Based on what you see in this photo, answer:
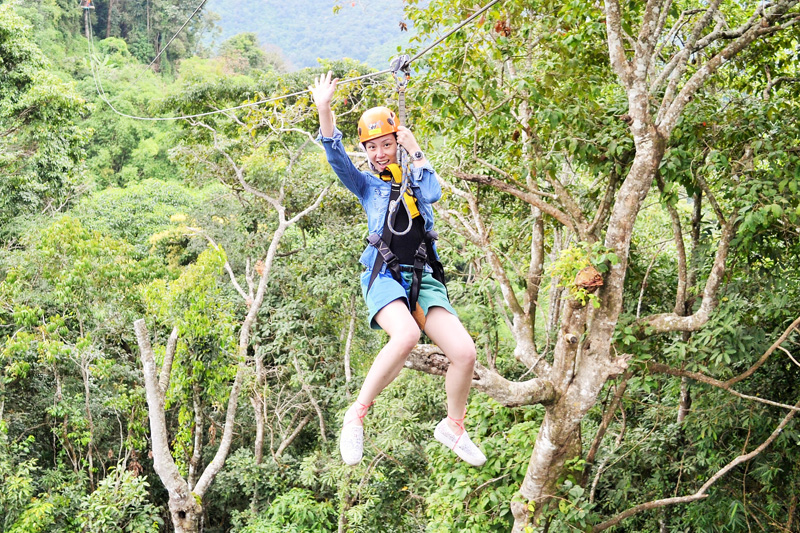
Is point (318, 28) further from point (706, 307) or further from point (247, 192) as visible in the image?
point (706, 307)

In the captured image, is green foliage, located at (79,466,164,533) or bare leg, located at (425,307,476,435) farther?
green foliage, located at (79,466,164,533)

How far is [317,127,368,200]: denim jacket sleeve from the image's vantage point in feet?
7.97

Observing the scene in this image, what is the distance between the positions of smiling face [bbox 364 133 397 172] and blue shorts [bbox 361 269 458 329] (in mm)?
393

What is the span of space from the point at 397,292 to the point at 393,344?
7.3 inches

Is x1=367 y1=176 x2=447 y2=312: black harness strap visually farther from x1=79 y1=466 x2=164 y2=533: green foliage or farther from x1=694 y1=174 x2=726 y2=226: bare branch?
x1=79 y1=466 x2=164 y2=533: green foliage

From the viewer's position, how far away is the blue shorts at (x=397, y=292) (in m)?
2.48

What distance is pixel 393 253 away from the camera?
2.54 m

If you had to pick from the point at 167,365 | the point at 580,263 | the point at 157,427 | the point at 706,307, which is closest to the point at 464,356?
the point at 580,263

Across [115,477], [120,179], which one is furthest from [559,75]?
[120,179]

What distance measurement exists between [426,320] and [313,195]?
6891mm

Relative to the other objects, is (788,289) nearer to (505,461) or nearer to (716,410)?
(716,410)

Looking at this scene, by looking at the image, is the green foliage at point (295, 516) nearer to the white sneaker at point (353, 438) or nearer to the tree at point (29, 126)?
the tree at point (29, 126)

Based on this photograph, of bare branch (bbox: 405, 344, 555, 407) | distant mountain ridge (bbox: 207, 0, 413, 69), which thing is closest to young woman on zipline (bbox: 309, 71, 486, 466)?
bare branch (bbox: 405, 344, 555, 407)

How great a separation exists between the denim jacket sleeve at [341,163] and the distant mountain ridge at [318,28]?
8.63m
